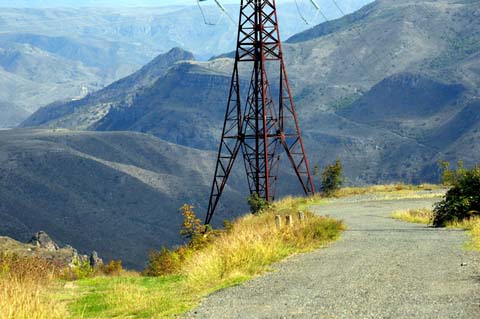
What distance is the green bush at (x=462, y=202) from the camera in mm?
22250

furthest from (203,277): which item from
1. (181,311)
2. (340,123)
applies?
(340,123)

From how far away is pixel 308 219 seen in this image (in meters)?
20.7

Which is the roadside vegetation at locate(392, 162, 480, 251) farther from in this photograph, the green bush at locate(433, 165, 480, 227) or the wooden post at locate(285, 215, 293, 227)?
the wooden post at locate(285, 215, 293, 227)

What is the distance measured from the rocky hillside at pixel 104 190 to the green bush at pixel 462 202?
2938 inches

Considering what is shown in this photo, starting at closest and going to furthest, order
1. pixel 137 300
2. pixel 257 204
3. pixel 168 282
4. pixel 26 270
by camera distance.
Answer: pixel 137 300
pixel 168 282
pixel 26 270
pixel 257 204

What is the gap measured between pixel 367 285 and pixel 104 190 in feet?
399

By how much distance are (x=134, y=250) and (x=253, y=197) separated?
2924 inches

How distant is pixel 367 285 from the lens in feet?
37.7

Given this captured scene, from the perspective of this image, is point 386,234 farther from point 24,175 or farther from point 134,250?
point 24,175

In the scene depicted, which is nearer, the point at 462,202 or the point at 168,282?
the point at 168,282

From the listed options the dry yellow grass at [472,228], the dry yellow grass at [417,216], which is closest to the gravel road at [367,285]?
the dry yellow grass at [472,228]

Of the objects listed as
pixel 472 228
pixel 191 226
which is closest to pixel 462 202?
pixel 472 228

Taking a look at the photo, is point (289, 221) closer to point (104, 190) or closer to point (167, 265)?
point (167, 265)

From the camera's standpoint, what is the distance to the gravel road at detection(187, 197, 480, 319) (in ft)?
32.0
